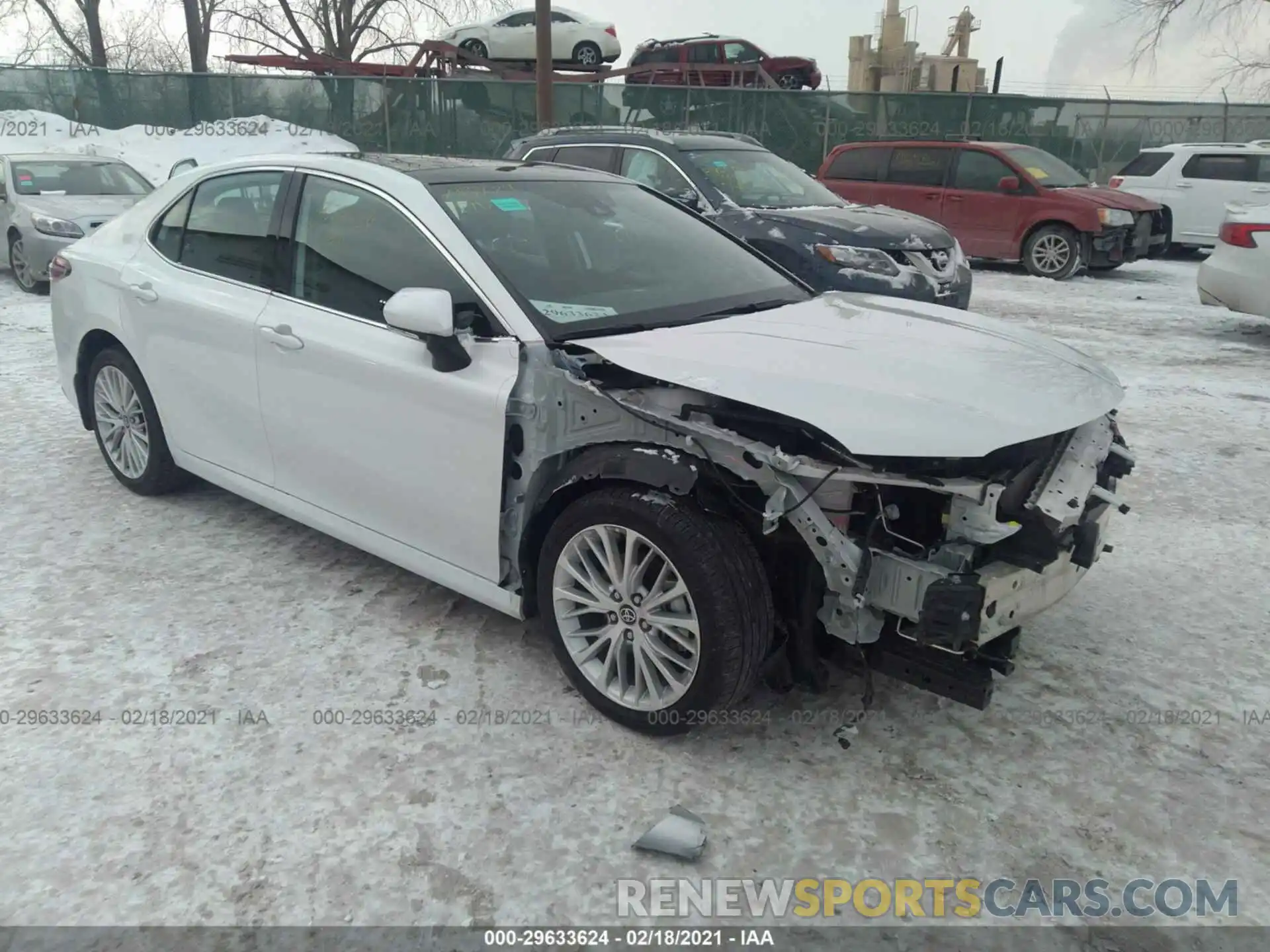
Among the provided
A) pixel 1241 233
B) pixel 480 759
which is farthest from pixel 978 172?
pixel 480 759

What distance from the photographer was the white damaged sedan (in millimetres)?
2602

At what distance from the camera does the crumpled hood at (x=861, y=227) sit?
7762mm

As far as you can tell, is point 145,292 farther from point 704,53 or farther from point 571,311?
point 704,53

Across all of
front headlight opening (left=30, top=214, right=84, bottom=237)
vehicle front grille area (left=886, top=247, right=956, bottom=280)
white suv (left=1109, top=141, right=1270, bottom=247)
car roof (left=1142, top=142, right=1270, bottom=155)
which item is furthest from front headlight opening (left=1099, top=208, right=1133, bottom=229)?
front headlight opening (left=30, top=214, right=84, bottom=237)

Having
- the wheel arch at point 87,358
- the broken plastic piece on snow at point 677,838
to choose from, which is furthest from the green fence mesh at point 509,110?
the broken plastic piece on snow at point 677,838

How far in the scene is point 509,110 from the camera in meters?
20.8

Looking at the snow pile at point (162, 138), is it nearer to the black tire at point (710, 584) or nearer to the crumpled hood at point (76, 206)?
the crumpled hood at point (76, 206)

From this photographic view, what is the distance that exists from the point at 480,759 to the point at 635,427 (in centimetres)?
109

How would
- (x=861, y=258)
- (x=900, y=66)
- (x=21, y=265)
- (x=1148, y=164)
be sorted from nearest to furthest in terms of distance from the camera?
1. (x=861, y=258)
2. (x=21, y=265)
3. (x=1148, y=164)
4. (x=900, y=66)

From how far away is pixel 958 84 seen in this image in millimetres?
47656

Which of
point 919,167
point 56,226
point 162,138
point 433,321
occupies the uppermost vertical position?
point 162,138

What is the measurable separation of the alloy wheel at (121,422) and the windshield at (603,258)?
2.19m

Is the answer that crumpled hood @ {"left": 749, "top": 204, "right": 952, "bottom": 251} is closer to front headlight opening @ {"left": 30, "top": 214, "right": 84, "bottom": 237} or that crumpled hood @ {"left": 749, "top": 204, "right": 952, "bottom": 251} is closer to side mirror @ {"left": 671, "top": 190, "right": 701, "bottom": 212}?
side mirror @ {"left": 671, "top": 190, "right": 701, "bottom": 212}

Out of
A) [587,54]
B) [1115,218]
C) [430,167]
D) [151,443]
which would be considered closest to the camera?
[430,167]
